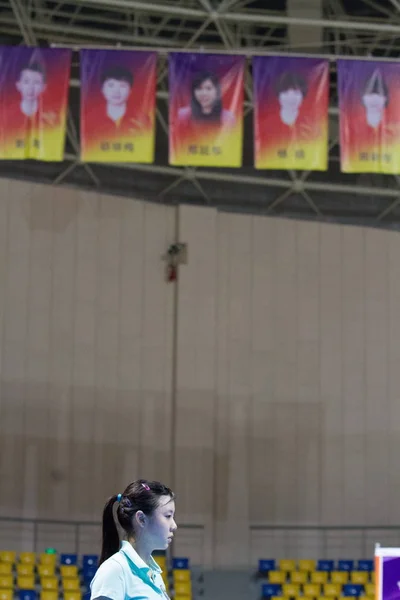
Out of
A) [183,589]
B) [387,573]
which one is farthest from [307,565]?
[387,573]

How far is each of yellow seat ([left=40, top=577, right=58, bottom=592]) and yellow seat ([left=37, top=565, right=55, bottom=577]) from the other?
0.36m

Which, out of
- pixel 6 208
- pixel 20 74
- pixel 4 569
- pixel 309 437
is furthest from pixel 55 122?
pixel 309 437

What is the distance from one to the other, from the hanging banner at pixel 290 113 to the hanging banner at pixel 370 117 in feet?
1.07

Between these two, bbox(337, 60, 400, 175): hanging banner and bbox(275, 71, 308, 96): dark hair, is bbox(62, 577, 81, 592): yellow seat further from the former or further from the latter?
bbox(275, 71, 308, 96): dark hair

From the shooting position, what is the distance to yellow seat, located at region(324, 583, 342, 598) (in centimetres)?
2159

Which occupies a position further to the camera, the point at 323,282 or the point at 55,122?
the point at 323,282

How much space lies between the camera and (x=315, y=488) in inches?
971

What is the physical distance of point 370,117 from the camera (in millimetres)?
16938

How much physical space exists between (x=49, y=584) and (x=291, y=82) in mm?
10102

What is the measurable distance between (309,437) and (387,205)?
6.01m

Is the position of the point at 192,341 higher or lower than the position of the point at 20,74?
lower

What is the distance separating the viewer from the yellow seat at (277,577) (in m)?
22.3

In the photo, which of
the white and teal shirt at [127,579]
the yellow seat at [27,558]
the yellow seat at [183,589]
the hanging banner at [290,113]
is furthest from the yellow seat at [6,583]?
the white and teal shirt at [127,579]

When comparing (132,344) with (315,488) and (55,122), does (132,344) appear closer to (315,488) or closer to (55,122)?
(315,488)
